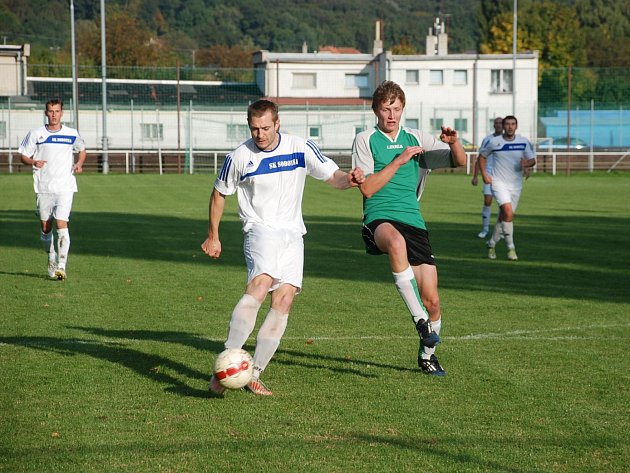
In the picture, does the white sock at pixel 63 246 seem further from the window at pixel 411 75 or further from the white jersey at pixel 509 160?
the window at pixel 411 75

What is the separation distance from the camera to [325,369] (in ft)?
25.8

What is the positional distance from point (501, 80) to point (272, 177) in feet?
203

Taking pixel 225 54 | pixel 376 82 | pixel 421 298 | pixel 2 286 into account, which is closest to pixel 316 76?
pixel 376 82

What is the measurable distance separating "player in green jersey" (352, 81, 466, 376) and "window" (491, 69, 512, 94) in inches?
2387

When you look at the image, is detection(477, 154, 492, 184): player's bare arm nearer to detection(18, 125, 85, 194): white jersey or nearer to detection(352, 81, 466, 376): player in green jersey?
detection(18, 125, 85, 194): white jersey

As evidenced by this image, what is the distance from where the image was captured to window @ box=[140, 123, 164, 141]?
51.2 metres

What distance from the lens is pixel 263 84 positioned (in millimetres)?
65562

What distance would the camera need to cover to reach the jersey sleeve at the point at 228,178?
7.18 meters

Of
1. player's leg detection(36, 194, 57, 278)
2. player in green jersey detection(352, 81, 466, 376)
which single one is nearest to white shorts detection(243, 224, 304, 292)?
player in green jersey detection(352, 81, 466, 376)

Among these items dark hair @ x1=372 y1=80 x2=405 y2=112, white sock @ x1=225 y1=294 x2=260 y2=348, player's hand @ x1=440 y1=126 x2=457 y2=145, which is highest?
dark hair @ x1=372 y1=80 x2=405 y2=112

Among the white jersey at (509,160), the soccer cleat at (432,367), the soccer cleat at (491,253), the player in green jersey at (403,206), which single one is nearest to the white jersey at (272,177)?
the player in green jersey at (403,206)

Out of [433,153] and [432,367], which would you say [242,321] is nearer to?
[432,367]

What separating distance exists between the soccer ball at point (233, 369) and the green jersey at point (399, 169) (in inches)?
69.0

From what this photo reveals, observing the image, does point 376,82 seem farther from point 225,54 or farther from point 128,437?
point 225,54
